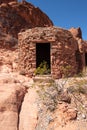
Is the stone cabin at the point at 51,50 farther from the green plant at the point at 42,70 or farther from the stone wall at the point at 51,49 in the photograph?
the green plant at the point at 42,70

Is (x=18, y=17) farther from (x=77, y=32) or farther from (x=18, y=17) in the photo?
(x=77, y=32)

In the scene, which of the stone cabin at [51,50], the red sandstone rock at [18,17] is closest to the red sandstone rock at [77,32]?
the red sandstone rock at [18,17]

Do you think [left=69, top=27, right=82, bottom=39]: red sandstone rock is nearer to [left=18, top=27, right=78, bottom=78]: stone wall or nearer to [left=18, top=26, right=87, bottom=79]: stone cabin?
[left=18, top=26, right=87, bottom=79]: stone cabin

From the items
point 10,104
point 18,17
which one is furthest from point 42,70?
point 18,17

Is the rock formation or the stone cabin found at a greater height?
the rock formation

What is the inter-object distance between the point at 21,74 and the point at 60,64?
1.97m

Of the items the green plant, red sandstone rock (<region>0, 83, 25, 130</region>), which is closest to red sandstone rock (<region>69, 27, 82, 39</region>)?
the green plant

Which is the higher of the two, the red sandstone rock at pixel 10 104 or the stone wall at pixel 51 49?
the stone wall at pixel 51 49

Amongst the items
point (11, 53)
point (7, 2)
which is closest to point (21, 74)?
point (11, 53)

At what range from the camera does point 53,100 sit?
7742 mm

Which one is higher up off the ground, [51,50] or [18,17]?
[18,17]

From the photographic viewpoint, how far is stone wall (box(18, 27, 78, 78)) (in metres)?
11.6

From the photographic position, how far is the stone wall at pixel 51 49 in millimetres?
11633

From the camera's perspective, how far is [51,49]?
11.8m
